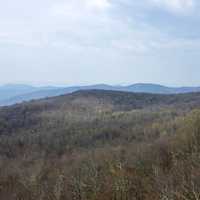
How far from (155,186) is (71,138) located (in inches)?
2024

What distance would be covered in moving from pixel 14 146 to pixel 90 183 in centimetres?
4975

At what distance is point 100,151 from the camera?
3366cm

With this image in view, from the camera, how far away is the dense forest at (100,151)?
278 inches

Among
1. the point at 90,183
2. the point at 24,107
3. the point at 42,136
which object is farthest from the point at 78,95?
the point at 90,183

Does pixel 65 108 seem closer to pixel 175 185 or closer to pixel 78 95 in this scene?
pixel 78 95

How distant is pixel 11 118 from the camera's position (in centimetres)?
8575

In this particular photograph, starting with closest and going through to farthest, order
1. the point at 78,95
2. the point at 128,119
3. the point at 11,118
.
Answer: the point at 128,119
the point at 11,118
the point at 78,95

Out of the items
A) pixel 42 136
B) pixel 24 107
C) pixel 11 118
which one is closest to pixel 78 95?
pixel 24 107

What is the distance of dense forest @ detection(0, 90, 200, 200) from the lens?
23.2 ft

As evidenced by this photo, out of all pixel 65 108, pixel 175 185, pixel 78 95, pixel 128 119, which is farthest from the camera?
pixel 78 95

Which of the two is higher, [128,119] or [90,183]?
[90,183]

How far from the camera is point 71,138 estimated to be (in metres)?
57.3

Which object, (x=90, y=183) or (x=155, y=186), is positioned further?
(x=90, y=183)

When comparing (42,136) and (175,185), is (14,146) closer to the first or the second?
(42,136)
